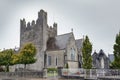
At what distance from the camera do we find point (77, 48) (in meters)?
56.7

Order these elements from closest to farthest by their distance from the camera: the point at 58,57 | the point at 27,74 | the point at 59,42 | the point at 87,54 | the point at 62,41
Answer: the point at 87,54, the point at 27,74, the point at 58,57, the point at 62,41, the point at 59,42

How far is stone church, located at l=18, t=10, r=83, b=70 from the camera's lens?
52.5m

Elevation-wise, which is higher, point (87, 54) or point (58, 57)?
point (87, 54)

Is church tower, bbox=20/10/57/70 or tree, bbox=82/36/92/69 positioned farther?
church tower, bbox=20/10/57/70

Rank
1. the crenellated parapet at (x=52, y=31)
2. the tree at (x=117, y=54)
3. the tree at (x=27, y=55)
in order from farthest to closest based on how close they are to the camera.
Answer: the crenellated parapet at (x=52, y=31) < the tree at (x=27, y=55) < the tree at (x=117, y=54)

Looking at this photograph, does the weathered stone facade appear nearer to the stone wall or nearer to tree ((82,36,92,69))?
the stone wall

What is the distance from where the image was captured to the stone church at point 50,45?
5248 cm

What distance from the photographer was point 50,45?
55844 millimetres

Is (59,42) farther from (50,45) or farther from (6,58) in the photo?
(6,58)

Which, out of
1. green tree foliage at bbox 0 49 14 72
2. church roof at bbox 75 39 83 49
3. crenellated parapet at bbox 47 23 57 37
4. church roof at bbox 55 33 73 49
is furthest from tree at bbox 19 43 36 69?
church roof at bbox 75 39 83 49

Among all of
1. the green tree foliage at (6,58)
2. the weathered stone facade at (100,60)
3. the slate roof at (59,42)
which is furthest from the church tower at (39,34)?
the weathered stone facade at (100,60)

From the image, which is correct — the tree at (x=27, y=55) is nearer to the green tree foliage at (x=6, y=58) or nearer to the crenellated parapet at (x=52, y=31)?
Result: the green tree foliage at (x=6, y=58)

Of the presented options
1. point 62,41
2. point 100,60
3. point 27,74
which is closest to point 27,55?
point 27,74

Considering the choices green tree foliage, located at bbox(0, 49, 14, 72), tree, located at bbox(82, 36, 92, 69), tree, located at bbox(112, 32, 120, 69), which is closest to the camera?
tree, located at bbox(112, 32, 120, 69)
